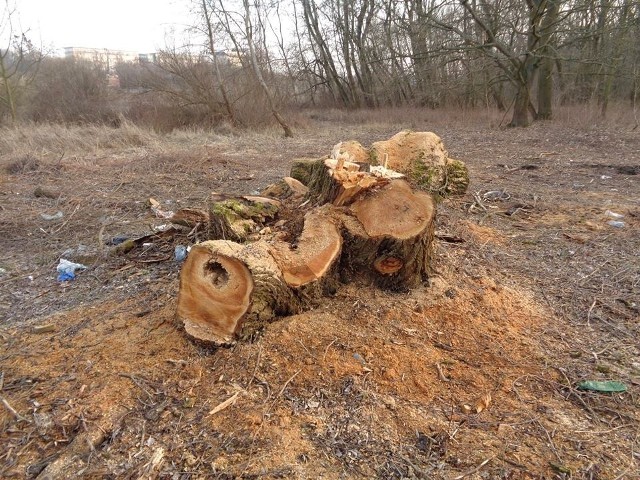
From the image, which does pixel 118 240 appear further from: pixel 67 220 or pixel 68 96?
pixel 68 96

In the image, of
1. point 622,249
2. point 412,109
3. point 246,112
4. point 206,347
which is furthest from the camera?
point 412,109

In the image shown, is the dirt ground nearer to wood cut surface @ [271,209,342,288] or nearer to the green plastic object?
the green plastic object

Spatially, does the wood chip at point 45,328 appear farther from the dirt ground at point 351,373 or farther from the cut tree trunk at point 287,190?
the cut tree trunk at point 287,190

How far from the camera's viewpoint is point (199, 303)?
226 cm

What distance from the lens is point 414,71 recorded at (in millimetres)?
14750

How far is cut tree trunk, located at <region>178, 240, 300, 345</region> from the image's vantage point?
222 centimetres

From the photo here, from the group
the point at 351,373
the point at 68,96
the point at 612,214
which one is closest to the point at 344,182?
the point at 351,373

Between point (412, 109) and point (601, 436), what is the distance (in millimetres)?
17547

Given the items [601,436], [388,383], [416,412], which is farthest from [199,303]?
[601,436]

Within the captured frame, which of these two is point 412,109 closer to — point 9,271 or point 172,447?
point 9,271

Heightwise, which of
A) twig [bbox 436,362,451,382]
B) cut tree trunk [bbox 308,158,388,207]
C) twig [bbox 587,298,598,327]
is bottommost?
twig [bbox 587,298,598,327]

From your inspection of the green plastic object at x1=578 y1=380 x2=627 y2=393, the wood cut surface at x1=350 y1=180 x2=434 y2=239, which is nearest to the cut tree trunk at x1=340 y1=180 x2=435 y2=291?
the wood cut surface at x1=350 y1=180 x2=434 y2=239

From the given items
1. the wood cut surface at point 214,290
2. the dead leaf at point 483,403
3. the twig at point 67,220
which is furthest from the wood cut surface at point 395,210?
the twig at point 67,220

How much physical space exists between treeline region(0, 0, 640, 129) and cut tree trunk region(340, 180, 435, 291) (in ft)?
34.3
